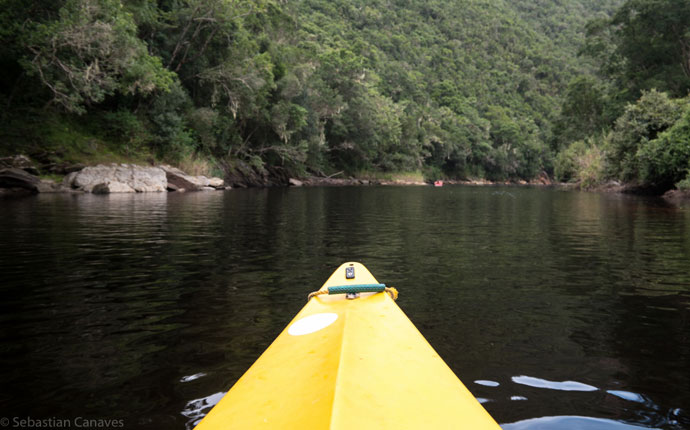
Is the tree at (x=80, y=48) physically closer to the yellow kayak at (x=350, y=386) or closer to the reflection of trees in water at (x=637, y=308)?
the reflection of trees in water at (x=637, y=308)

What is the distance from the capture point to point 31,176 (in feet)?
66.8

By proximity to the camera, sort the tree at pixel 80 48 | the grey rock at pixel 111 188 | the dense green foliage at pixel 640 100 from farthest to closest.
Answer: the dense green foliage at pixel 640 100
the grey rock at pixel 111 188
the tree at pixel 80 48

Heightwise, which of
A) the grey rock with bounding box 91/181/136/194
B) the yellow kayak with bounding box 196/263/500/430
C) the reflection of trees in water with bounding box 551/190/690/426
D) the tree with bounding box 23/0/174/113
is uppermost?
the tree with bounding box 23/0/174/113

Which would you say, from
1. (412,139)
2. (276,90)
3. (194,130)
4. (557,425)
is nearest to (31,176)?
(194,130)

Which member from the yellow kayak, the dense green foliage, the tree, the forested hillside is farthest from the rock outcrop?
the dense green foliage

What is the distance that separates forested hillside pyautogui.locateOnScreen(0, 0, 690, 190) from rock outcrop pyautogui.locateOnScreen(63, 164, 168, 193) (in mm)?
2100

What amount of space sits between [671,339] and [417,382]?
309 cm

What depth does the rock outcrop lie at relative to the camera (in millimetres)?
22587

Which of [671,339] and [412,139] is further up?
[412,139]

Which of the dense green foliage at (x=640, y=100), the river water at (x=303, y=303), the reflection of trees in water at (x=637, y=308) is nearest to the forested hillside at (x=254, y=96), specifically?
the dense green foliage at (x=640, y=100)

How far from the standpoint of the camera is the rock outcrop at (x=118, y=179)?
22.6 metres

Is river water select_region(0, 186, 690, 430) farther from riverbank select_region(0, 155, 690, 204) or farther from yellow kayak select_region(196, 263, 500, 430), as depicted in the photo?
riverbank select_region(0, 155, 690, 204)

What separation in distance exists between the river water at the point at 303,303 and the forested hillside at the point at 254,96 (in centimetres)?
1384

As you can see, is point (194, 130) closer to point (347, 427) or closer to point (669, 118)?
point (669, 118)
